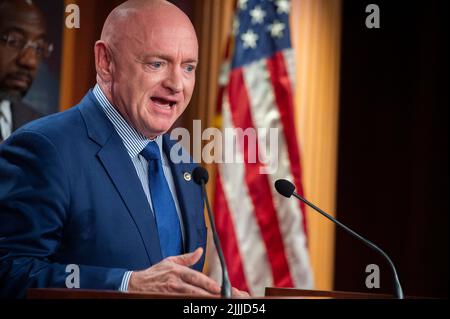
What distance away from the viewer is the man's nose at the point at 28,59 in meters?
3.11

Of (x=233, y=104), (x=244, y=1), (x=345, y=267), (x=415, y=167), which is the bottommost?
(x=345, y=267)

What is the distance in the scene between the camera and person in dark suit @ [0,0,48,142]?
9.98 feet

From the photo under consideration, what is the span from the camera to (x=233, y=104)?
3.90 m

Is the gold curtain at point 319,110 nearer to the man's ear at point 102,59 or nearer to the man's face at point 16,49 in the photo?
the man's face at point 16,49

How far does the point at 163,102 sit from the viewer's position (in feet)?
7.47

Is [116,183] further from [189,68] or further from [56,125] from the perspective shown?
[189,68]

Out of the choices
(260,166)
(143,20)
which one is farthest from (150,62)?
(260,166)

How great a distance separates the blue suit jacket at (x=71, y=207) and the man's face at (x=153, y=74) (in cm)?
12

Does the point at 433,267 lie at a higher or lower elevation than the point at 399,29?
lower

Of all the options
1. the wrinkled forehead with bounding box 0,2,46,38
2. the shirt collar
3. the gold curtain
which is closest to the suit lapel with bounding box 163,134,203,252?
the shirt collar

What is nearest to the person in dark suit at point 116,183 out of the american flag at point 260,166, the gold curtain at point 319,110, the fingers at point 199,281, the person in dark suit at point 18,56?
the fingers at point 199,281
